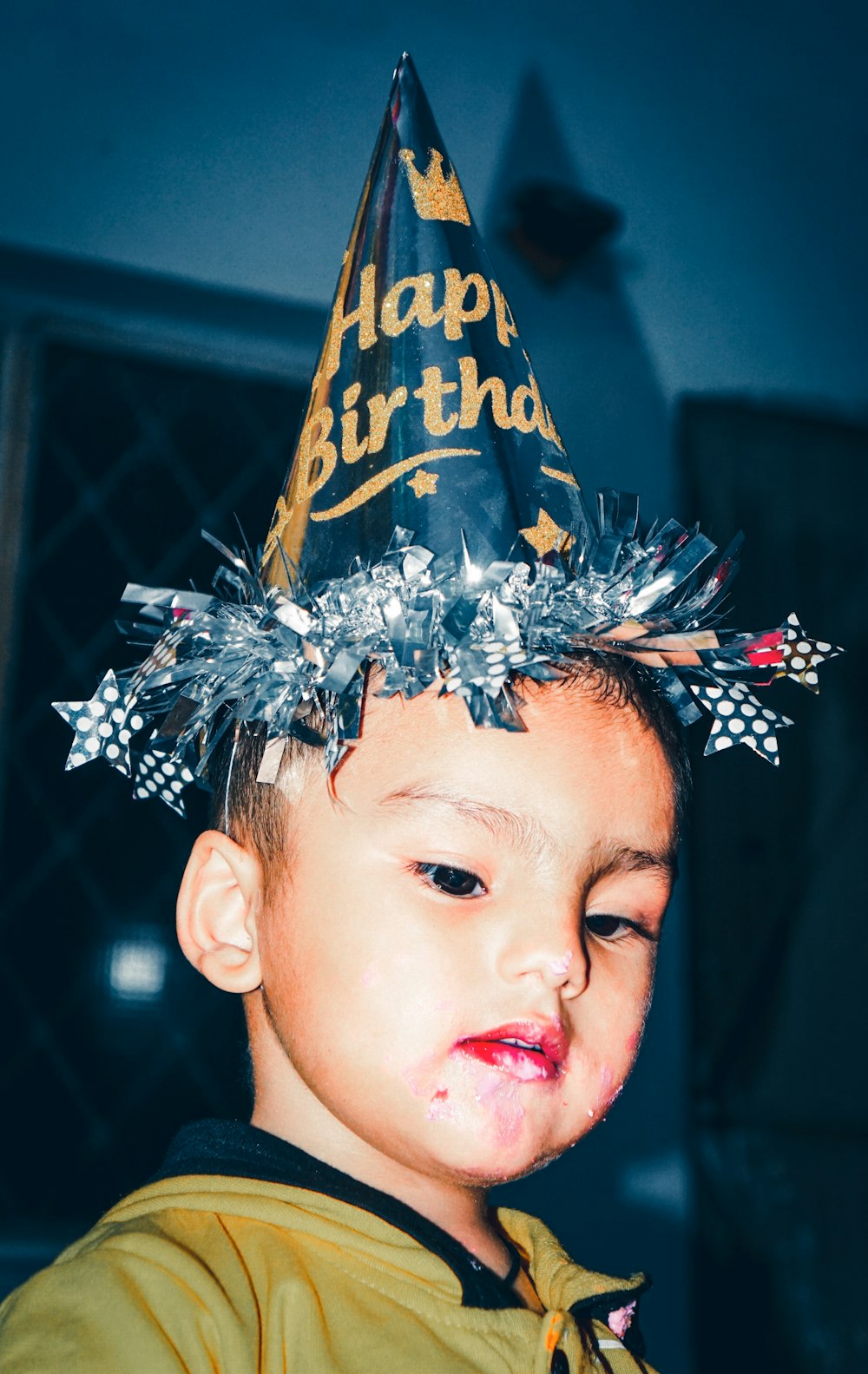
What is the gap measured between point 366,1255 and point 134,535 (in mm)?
1201

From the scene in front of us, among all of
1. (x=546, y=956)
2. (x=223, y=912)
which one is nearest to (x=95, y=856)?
(x=223, y=912)

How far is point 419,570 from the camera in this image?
0.77m

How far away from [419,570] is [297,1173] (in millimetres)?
386

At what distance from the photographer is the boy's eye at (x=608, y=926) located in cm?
81

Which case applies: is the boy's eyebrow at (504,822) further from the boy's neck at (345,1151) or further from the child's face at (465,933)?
the boy's neck at (345,1151)

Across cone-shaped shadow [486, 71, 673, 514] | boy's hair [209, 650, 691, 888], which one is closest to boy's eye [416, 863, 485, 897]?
boy's hair [209, 650, 691, 888]

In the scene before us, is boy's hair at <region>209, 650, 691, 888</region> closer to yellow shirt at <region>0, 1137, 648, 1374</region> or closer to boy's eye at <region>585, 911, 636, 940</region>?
boy's eye at <region>585, 911, 636, 940</region>

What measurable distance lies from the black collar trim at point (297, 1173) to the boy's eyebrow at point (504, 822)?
→ 0.81 ft

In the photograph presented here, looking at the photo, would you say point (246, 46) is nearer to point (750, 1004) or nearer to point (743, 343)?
point (743, 343)

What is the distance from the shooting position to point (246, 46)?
1.85m

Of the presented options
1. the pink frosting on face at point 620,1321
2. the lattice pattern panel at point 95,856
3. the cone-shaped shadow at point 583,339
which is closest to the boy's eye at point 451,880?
the pink frosting on face at point 620,1321

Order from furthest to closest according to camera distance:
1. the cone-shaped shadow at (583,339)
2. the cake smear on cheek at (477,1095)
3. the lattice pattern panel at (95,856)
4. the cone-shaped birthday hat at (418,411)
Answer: the cone-shaped shadow at (583,339), the lattice pattern panel at (95,856), the cone-shaped birthday hat at (418,411), the cake smear on cheek at (477,1095)

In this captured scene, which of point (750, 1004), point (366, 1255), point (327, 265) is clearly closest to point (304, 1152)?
point (366, 1255)

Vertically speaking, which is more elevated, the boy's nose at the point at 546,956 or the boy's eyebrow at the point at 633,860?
the boy's eyebrow at the point at 633,860
